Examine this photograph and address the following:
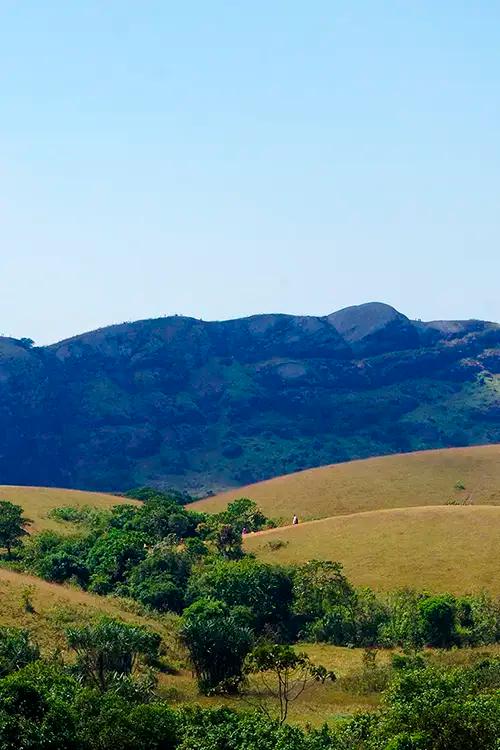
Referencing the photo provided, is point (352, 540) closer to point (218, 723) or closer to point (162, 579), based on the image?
point (162, 579)

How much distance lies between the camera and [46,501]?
104438 mm

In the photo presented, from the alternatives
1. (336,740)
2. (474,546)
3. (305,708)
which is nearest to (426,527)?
(474,546)

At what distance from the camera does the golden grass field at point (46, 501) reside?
9300cm

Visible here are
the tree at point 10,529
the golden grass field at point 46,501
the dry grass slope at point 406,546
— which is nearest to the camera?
the dry grass slope at point 406,546

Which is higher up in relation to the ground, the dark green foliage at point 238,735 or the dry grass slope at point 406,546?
the dry grass slope at point 406,546

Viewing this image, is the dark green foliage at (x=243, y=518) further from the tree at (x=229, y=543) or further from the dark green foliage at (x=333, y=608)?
the dark green foliage at (x=333, y=608)

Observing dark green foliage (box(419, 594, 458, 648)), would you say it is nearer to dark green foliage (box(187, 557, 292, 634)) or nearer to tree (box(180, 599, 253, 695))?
dark green foliage (box(187, 557, 292, 634))

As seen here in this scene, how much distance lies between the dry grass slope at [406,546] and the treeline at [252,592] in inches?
103

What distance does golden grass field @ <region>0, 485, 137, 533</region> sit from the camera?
3661 inches

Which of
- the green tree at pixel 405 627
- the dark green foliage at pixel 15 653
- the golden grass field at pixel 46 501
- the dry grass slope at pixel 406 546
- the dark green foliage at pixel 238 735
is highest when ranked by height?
the golden grass field at pixel 46 501

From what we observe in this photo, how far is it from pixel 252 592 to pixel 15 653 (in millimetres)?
24913

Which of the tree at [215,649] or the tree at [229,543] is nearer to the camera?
the tree at [215,649]

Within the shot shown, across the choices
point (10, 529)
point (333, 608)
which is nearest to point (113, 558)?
point (10, 529)

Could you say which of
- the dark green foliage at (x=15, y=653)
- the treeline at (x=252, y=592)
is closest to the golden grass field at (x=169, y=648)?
the treeline at (x=252, y=592)
